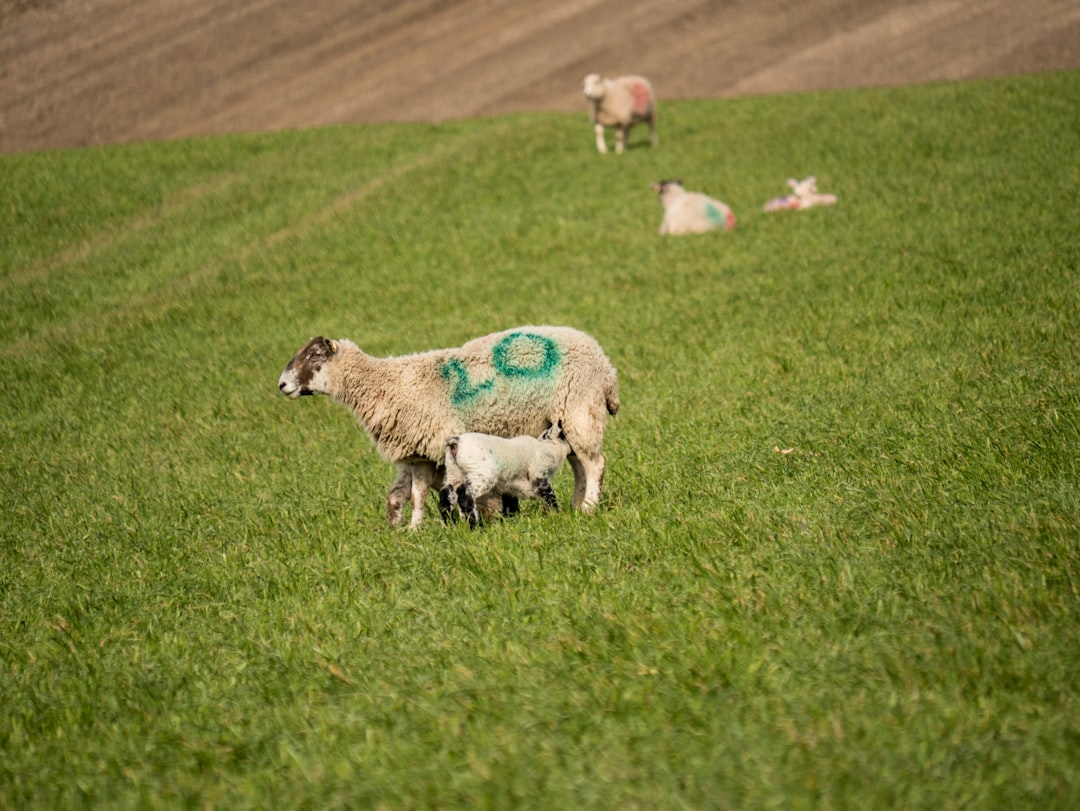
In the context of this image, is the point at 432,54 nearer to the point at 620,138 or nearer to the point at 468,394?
the point at 620,138

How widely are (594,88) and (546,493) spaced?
56.3 ft

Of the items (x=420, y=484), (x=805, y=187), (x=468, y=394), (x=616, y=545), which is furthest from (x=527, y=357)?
(x=805, y=187)

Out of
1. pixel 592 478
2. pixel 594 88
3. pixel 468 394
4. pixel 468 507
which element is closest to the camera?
pixel 468 507

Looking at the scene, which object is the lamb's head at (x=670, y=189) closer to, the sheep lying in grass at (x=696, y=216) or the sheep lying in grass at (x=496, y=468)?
the sheep lying in grass at (x=696, y=216)

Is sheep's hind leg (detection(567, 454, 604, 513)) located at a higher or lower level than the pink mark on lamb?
higher

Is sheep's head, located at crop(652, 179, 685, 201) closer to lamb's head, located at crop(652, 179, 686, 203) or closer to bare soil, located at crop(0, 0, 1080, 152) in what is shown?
lamb's head, located at crop(652, 179, 686, 203)

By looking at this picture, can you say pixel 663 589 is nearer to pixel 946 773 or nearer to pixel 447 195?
pixel 946 773

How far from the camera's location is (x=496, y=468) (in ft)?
20.3

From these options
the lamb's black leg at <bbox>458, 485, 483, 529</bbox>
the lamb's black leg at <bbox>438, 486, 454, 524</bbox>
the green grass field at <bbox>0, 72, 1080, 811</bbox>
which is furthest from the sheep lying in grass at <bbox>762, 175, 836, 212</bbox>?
the lamb's black leg at <bbox>458, 485, 483, 529</bbox>

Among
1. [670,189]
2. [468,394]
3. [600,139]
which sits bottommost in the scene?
[600,139]

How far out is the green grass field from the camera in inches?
150

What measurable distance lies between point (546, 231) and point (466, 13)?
2044 cm

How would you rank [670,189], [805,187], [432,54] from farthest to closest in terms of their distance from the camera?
1. [432,54]
2. [670,189]
3. [805,187]

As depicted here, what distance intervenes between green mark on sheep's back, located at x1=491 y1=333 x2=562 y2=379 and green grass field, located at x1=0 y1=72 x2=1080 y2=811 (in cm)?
91
